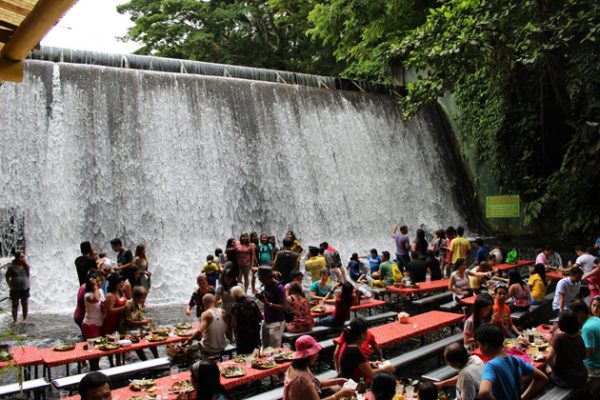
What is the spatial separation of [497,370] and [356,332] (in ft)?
4.38

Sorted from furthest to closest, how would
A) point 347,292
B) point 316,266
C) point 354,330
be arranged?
point 316,266, point 347,292, point 354,330

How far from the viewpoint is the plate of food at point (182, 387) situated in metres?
4.52

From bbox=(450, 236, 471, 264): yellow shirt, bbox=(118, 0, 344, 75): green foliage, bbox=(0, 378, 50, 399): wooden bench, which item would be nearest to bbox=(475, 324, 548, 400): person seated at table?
bbox=(0, 378, 50, 399): wooden bench

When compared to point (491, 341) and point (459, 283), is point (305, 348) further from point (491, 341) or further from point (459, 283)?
point (459, 283)

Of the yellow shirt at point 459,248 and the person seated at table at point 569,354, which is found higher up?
the yellow shirt at point 459,248

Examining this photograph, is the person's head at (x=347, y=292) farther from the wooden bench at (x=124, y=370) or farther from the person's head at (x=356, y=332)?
the wooden bench at (x=124, y=370)

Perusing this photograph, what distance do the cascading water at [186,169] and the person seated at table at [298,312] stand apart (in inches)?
179

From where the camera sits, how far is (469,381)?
4.03 meters

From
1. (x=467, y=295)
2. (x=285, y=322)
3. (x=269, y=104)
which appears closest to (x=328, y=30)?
(x=269, y=104)

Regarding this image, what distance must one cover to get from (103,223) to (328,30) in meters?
13.3

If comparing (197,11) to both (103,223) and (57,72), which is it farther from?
(103,223)

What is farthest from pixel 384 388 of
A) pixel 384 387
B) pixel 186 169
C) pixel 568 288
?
pixel 186 169

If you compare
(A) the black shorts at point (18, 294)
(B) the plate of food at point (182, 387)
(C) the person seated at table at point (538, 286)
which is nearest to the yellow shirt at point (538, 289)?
(C) the person seated at table at point (538, 286)

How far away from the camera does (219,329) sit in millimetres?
6266
